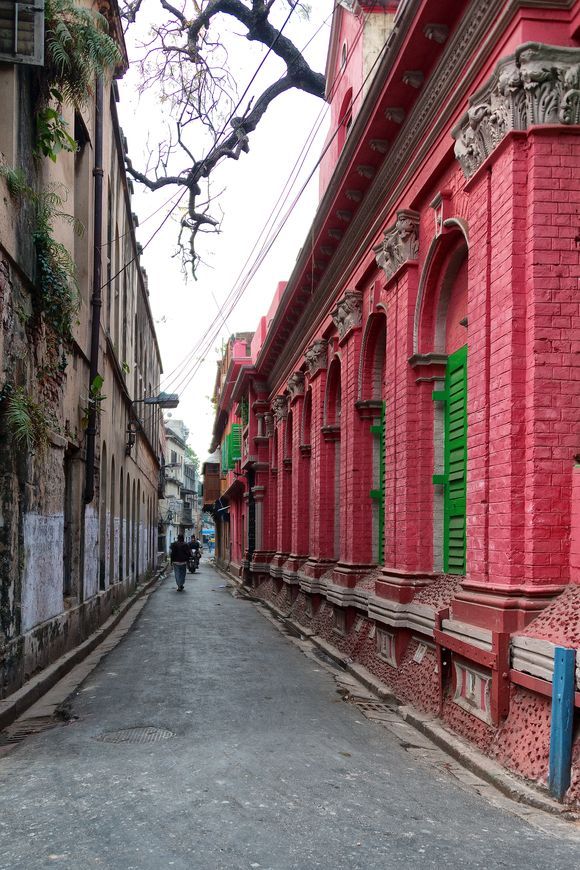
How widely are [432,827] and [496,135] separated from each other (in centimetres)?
505

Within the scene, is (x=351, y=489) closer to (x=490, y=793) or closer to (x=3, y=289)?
(x=3, y=289)

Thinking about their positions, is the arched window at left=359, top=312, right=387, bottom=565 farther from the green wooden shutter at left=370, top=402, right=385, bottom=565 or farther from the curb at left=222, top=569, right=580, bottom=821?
the curb at left=222, top=569, right=580, bottom=821

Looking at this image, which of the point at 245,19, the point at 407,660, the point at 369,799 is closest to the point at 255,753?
the point at 369,799

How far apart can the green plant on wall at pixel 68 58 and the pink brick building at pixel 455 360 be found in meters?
3.05

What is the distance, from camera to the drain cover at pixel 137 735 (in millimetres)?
6840

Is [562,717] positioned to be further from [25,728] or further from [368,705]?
[25,728]

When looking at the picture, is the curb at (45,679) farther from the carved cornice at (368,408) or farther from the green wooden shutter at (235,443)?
the green wooden shutter at (235,443)

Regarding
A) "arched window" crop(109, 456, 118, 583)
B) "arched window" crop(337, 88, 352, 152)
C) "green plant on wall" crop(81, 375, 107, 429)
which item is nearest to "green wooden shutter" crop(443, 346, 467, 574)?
"green plant on wall" crop(81, 375, 107, 429)

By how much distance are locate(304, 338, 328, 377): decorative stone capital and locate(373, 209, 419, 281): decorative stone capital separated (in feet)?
17.5

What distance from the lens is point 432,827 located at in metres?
4.77

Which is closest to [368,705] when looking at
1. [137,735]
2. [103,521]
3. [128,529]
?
[137,735]

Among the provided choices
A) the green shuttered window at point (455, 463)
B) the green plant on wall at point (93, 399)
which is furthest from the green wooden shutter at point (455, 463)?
the green plant on wall at point (93, 399)

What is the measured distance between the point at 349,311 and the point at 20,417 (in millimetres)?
6144

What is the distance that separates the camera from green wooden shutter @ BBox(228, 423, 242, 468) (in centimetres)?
3353
